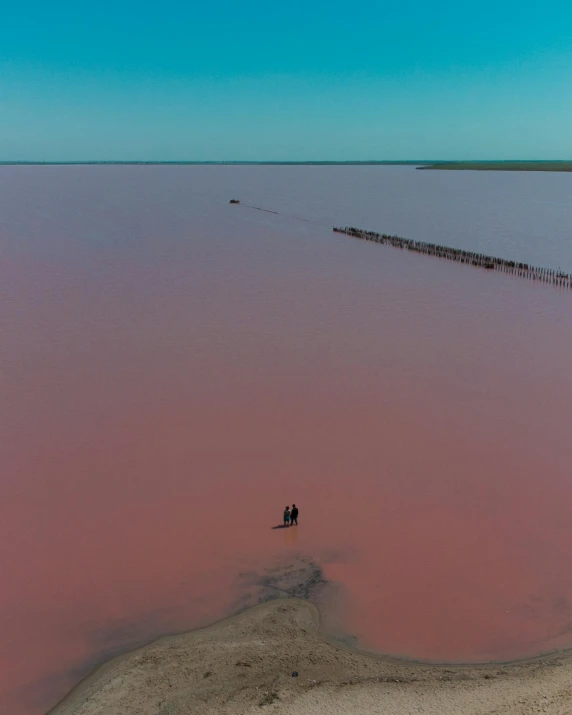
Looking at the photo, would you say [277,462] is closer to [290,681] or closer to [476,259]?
[290,681]

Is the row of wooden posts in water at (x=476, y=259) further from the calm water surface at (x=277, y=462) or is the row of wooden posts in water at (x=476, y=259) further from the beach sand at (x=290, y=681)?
the beach sand at (x=290, y=681)

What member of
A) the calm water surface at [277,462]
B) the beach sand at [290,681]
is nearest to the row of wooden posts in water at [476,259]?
the calm water surface at [277,462]

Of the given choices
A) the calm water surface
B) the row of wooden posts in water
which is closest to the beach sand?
the calm water surface

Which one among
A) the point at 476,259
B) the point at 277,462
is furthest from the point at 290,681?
the point at 476,259

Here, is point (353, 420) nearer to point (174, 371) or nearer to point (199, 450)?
point (199, 450)

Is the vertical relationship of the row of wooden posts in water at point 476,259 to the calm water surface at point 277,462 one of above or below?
above
